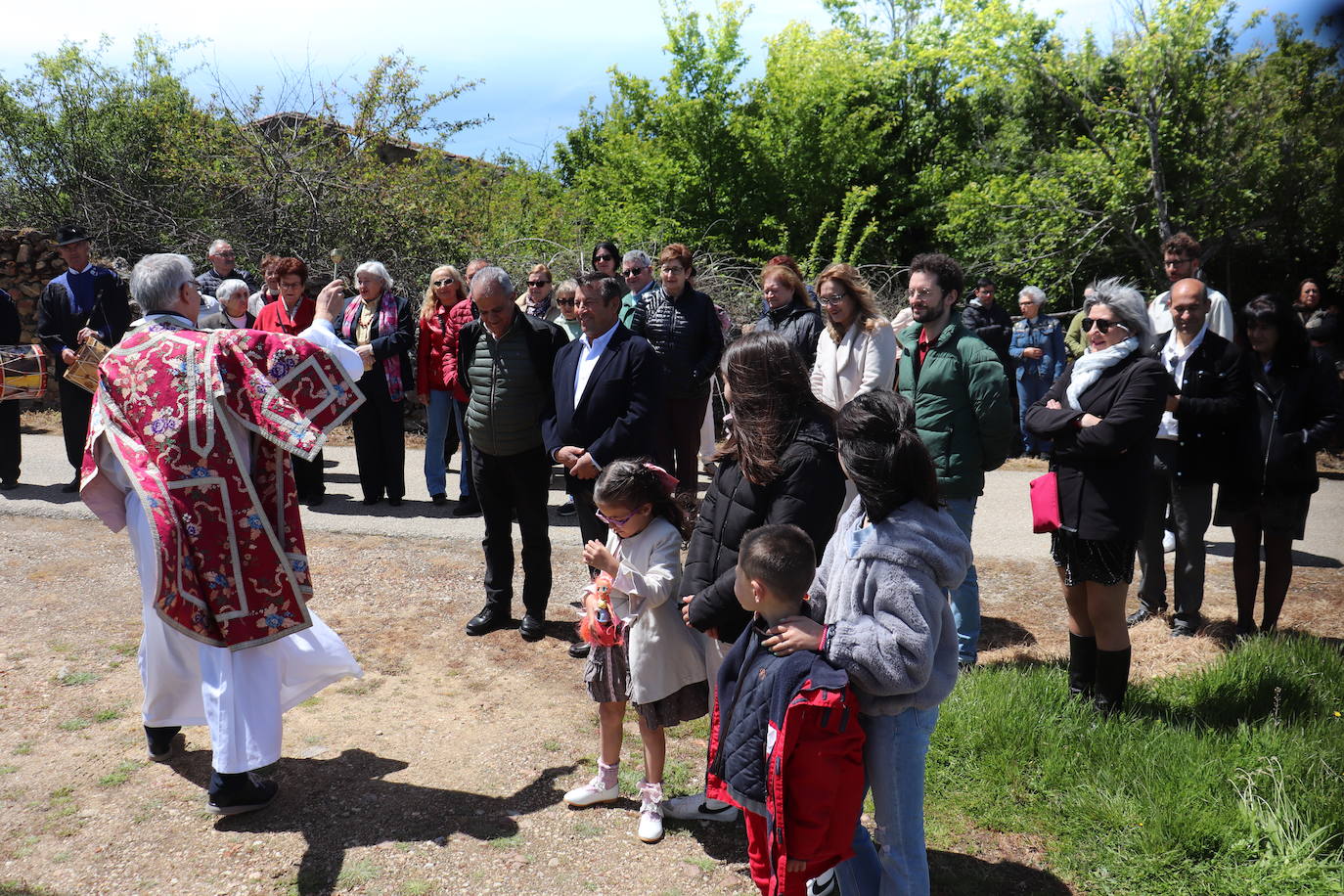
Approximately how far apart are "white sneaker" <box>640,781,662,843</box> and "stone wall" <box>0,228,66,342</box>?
12565 millimetres

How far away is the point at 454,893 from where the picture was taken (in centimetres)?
319

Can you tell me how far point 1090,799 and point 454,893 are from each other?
7.13 feet

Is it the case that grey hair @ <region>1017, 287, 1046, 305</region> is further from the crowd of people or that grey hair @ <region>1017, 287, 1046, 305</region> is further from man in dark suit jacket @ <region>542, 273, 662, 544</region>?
man in dark suit jacket @ <region>542, 273, 662, 544</region>

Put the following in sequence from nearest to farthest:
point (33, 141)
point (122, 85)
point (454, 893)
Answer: point (454, 893), point (33, 141), point (122, 85)

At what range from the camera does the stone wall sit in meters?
12.9

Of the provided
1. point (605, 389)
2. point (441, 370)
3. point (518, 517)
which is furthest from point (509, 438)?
point (441, 370)

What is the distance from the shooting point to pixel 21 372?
827 centimetres

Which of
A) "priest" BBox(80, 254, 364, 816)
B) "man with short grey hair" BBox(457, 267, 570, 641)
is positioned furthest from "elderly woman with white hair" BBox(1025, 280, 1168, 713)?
"priest" BBox(80, 254, 364, 816)

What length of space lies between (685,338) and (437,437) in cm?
242

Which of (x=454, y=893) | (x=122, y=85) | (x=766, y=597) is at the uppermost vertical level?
(x=122, y=85)

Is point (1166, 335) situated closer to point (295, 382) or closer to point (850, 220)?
point (295, 382)

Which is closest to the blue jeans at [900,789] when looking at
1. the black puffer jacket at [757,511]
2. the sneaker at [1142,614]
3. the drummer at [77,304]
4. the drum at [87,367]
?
the black puffer jacket at [757,511]

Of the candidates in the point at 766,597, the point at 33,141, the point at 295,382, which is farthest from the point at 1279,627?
the point at 33,141

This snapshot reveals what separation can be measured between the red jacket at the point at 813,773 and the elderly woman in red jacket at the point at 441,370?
516 centimetres
